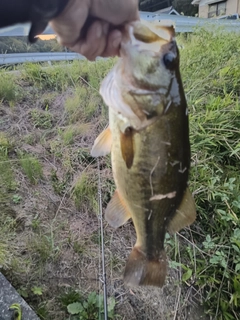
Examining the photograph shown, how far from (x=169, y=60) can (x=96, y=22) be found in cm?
25

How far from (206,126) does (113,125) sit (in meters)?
2.21

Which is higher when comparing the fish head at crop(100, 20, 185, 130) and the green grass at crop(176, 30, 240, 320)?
the fish head at crop(100, 20, 185, 130)

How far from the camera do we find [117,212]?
3.91ft

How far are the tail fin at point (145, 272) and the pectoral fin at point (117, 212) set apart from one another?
0.15m

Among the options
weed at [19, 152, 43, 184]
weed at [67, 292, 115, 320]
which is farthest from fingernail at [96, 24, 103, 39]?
weed at [19, 152, 43, 184]

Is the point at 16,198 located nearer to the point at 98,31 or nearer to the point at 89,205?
the point at 89,205

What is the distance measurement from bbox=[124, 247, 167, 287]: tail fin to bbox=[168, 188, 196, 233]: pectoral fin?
0.43 ft

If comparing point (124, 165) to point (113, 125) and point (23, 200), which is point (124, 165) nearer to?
point (113, 125)

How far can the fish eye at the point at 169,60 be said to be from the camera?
0.96 m

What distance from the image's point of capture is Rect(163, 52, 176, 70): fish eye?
960 mm

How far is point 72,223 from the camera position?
266 cm

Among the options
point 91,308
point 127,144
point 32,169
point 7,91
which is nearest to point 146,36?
point 127,144

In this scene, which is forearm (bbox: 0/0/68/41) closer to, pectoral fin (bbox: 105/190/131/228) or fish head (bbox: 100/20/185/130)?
fish head (bbox: 100/20/185/130)

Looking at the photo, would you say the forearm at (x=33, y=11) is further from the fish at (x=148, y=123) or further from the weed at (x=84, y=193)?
the weed at (x=84, y=193)
